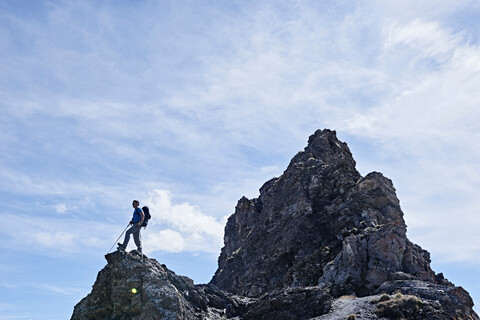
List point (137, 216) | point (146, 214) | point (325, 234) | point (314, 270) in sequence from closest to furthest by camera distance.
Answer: point (137, 216) < point (146, 214) < point (314, 270) < point (325, 234)

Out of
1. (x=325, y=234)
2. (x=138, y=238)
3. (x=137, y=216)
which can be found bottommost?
(x=138, y=238)

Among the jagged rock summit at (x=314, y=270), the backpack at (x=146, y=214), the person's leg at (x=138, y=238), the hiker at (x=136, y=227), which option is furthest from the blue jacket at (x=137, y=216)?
the jagged rock summit at (x=314, y=270)

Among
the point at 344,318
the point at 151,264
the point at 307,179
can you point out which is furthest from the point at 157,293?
the point at 307,179

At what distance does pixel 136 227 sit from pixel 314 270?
3020 centimetres

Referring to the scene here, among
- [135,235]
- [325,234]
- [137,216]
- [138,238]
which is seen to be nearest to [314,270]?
[325,234]

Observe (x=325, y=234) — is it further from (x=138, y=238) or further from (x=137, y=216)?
(x=137, y=216)

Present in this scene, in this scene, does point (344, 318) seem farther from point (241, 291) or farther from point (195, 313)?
point (241, 291)

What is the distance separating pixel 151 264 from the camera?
106 ft

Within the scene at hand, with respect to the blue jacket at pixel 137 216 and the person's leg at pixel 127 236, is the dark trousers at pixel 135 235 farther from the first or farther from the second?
the blue jacket at pixel 137 216

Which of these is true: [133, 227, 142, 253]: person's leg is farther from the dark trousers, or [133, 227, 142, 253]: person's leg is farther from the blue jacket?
the blue jacket

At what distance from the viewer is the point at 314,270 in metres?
53.4

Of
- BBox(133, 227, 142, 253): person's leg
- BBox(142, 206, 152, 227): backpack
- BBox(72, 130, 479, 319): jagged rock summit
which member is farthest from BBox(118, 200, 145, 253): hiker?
BBox(72, 130, 479, 319): jagged rock summit

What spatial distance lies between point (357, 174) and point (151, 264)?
51.1 metres

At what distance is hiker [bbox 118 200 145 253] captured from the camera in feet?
98.0
